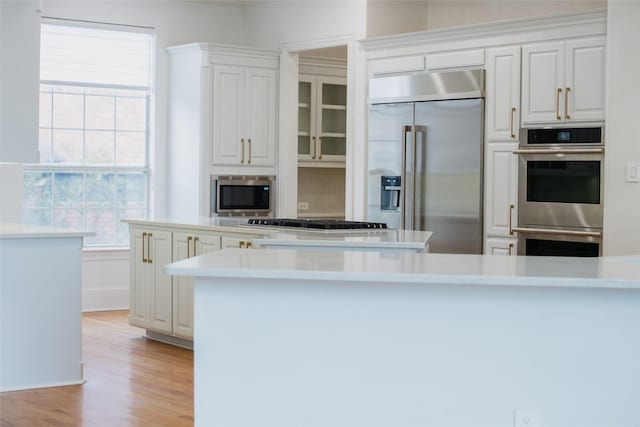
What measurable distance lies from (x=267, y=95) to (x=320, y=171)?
1104mm

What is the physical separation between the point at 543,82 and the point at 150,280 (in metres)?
2.94

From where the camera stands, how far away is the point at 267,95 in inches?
301

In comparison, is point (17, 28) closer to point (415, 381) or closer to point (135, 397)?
point (135, 397)

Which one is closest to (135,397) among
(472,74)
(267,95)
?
(472,74)

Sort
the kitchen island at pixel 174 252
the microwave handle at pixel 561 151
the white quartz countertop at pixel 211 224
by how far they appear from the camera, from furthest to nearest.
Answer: the microwave handle at pixel 561 151, the white quartz countertop at pixel 211 224, the kitchen island at pixel 174 252

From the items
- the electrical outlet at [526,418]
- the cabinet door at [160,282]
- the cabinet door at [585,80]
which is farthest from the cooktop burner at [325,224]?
the electrical outlet at [526,418]

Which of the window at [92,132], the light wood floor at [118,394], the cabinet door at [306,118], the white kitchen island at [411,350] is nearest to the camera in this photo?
the white kitchen island at [411,350]

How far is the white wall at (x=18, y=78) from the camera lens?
5371 millimetres

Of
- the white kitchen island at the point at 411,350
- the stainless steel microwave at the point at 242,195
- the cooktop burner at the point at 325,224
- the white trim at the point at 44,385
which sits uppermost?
the stainless steel microwave at the point at 242,195

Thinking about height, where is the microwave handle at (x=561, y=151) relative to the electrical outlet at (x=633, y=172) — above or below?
above

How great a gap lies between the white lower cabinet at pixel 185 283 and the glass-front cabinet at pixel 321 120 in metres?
2.24

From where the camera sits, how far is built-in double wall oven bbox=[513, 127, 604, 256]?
5.50m

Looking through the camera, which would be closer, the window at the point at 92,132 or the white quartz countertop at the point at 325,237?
the white quartz countertop at the point at 325,237

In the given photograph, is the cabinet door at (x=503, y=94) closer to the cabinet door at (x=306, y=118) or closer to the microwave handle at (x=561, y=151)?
the microwave handle at (x=561, y=151)
